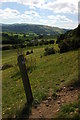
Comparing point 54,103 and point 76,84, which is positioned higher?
point 76,84

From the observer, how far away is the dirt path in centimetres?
811

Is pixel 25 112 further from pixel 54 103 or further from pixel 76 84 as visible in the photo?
pixel 76 84

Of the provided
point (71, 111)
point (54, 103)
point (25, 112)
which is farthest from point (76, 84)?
point (25, 112)

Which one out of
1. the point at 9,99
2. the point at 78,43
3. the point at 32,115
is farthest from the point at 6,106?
the point at 78,43

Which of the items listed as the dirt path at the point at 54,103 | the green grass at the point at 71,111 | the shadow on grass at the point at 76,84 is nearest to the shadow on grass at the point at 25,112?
the dirt path at the point at 54,103

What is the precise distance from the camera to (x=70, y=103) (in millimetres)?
8250

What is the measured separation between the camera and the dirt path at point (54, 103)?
8.11 m

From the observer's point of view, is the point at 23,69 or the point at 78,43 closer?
the point at 23,69

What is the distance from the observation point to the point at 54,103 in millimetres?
8977

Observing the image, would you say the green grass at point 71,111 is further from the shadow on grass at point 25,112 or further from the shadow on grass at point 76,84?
the shadow on grass at point 76,84

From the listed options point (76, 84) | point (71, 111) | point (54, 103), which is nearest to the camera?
point (71, 111)

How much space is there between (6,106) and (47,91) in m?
2.22

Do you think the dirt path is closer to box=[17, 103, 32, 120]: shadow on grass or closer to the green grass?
box=[17, 103, 32, 120]: shadow on grass

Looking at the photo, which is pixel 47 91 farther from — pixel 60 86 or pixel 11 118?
pixel 11 118
